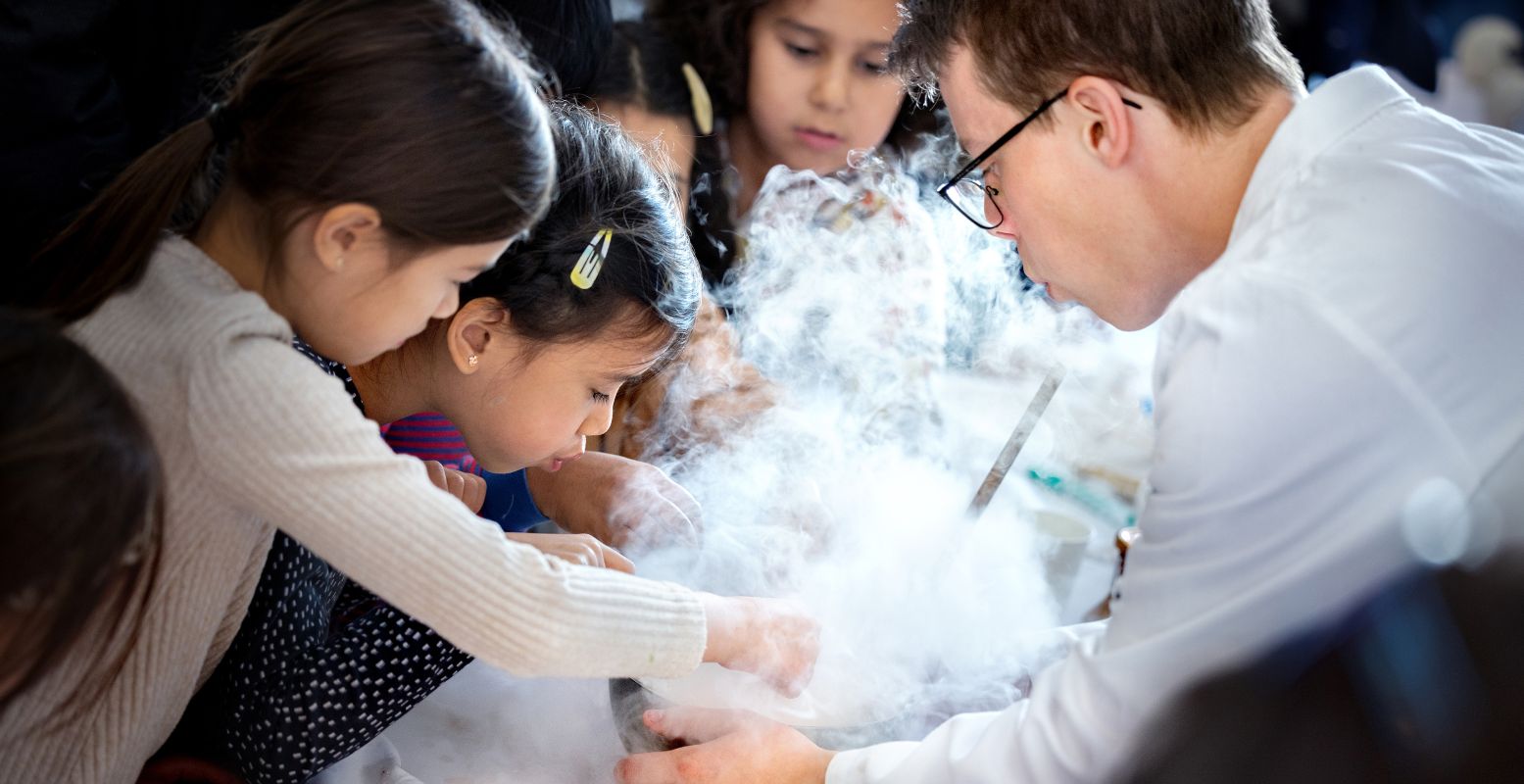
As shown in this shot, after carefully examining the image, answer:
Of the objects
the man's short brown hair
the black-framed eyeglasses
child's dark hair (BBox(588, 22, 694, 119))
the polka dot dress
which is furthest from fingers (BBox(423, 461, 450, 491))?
child's dark hair (BBox(588, 22, 694, 119))

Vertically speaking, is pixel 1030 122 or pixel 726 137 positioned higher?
pixel 1030 122

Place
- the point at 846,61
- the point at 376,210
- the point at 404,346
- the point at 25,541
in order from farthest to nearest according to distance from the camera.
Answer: the point at 846,61
the point at 404,346
the point at 376,210
the point at 25,541

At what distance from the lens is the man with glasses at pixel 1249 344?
113cm

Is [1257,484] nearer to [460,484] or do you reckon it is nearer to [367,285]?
[367,285]

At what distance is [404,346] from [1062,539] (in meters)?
1.13

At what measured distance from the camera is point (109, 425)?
955 mm

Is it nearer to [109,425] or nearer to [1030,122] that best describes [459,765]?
[109,425]

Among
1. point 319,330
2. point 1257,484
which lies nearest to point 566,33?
point 319,330

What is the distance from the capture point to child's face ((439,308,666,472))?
166 centimetres

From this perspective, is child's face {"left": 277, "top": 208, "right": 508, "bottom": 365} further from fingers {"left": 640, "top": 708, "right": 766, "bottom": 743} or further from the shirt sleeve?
the shirt sleeve

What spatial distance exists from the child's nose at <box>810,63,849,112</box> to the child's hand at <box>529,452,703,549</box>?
124 cm

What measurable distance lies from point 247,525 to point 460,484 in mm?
472

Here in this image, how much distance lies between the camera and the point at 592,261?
1628 millimetres

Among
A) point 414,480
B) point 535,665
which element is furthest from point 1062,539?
point 414,480
